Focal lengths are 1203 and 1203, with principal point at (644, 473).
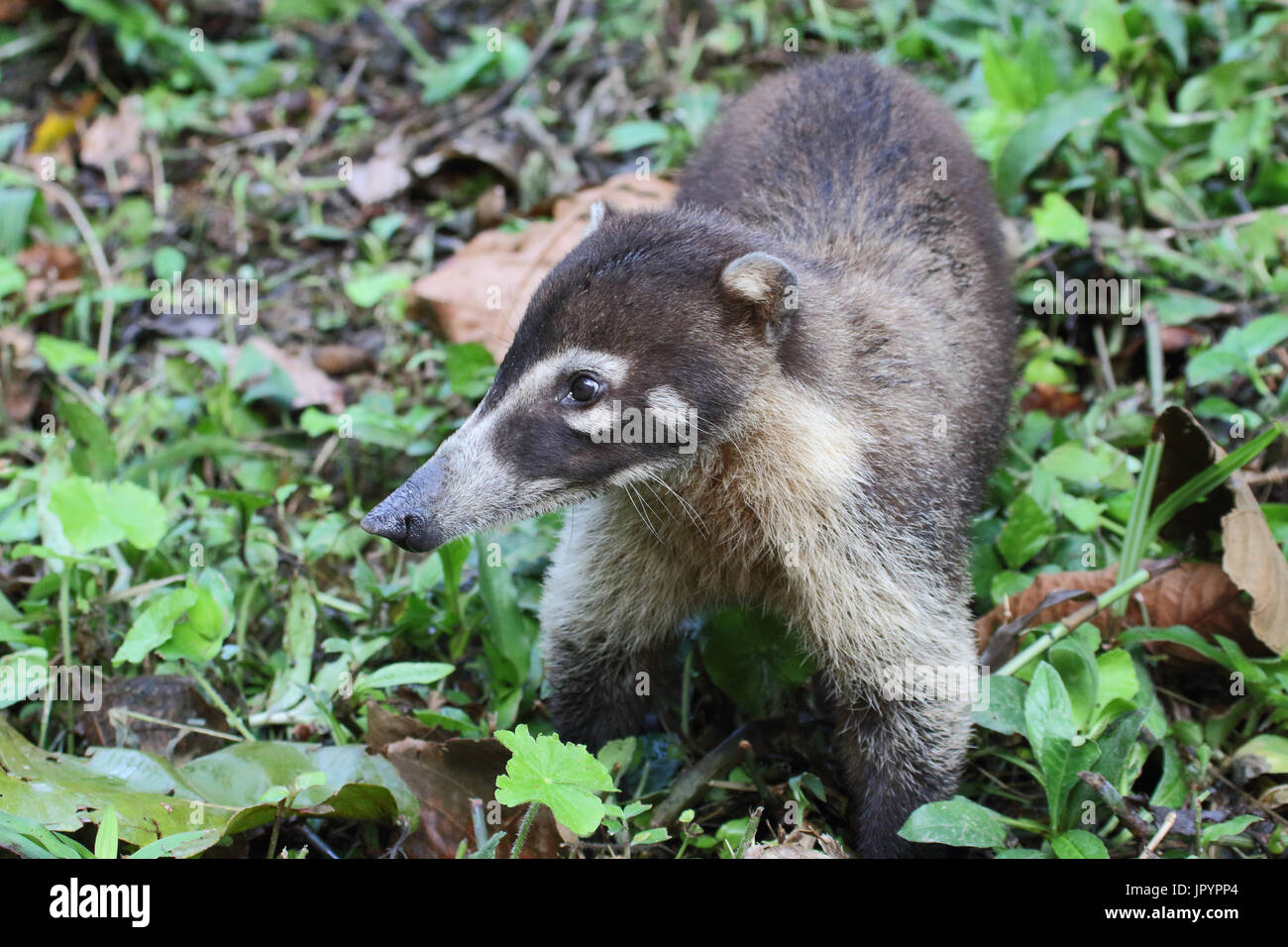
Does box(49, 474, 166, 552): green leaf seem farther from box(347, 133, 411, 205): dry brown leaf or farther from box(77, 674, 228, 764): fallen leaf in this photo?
box(347, 133, 411, 205): dry brown leaf

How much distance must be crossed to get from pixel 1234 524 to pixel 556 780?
2552 millimetres

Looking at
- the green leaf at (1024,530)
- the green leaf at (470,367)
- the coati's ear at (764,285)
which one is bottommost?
the green leaf at (1024,530)

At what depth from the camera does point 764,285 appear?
3.58 m

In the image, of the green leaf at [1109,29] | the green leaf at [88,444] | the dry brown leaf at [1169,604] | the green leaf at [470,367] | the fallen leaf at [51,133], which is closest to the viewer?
the dry brown leaf at [1169,604]

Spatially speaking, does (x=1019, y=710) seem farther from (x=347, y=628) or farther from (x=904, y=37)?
(x=904, y=37)

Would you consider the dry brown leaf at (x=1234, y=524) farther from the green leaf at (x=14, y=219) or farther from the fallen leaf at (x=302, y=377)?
the green leaf at (x=14, y=219)

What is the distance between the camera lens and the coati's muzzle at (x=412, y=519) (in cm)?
344

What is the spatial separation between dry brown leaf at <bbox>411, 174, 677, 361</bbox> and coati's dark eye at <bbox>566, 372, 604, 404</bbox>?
6.68 ft

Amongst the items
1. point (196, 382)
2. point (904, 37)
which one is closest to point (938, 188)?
point (904, 37)

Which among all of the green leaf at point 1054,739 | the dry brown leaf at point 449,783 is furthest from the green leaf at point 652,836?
the green leaf at point 1054,739

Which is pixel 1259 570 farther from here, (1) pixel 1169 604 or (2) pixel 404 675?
(2) pixel 404 675

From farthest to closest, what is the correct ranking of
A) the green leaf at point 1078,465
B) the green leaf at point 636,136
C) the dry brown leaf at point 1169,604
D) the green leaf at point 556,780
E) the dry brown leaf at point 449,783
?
the green leaf at point 636,136 → the green leaf at point 1078,465 → the dry brown leaf at point 1169,604 → the dry brown leaf at point 449,783 → the green leaf at point 556,780

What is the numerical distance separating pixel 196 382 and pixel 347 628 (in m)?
1.97

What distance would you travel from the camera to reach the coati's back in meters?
3.90
